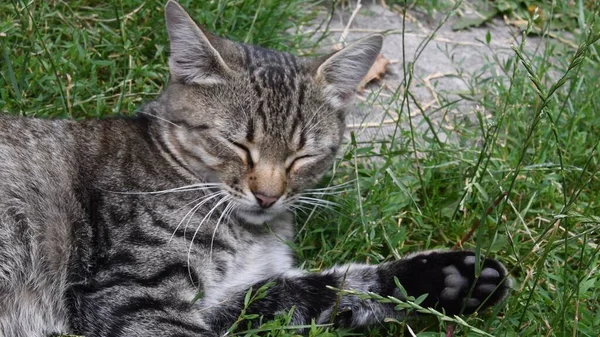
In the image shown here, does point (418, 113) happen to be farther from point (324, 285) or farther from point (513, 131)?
point (324, 285)

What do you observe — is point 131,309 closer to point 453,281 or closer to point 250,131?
point 250,131

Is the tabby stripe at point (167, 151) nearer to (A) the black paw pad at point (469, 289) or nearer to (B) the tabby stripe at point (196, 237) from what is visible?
(B) the tabby stripe at point (196, 237)

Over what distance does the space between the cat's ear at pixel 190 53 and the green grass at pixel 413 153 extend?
2.62 ft

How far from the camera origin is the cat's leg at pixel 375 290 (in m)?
3.42

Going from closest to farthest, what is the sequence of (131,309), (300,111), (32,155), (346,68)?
1. (131,309)
2. (32,155)
3. (300,111)
4. (346,68)

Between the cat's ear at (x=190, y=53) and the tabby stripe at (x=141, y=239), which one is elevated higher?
the cat's ear at (x=190, y=53)

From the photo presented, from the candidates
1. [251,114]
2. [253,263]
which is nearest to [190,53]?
[251,114]

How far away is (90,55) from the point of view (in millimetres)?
4598

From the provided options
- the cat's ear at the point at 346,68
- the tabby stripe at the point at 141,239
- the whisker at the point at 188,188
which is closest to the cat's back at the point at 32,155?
the whisker at the point at 188,188

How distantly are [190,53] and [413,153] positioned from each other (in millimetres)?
1339

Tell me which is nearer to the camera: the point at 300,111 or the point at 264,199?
the point at 264,199

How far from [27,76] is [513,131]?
255 centimetres

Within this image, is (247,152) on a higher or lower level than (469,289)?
higher

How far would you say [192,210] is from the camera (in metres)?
3.51
